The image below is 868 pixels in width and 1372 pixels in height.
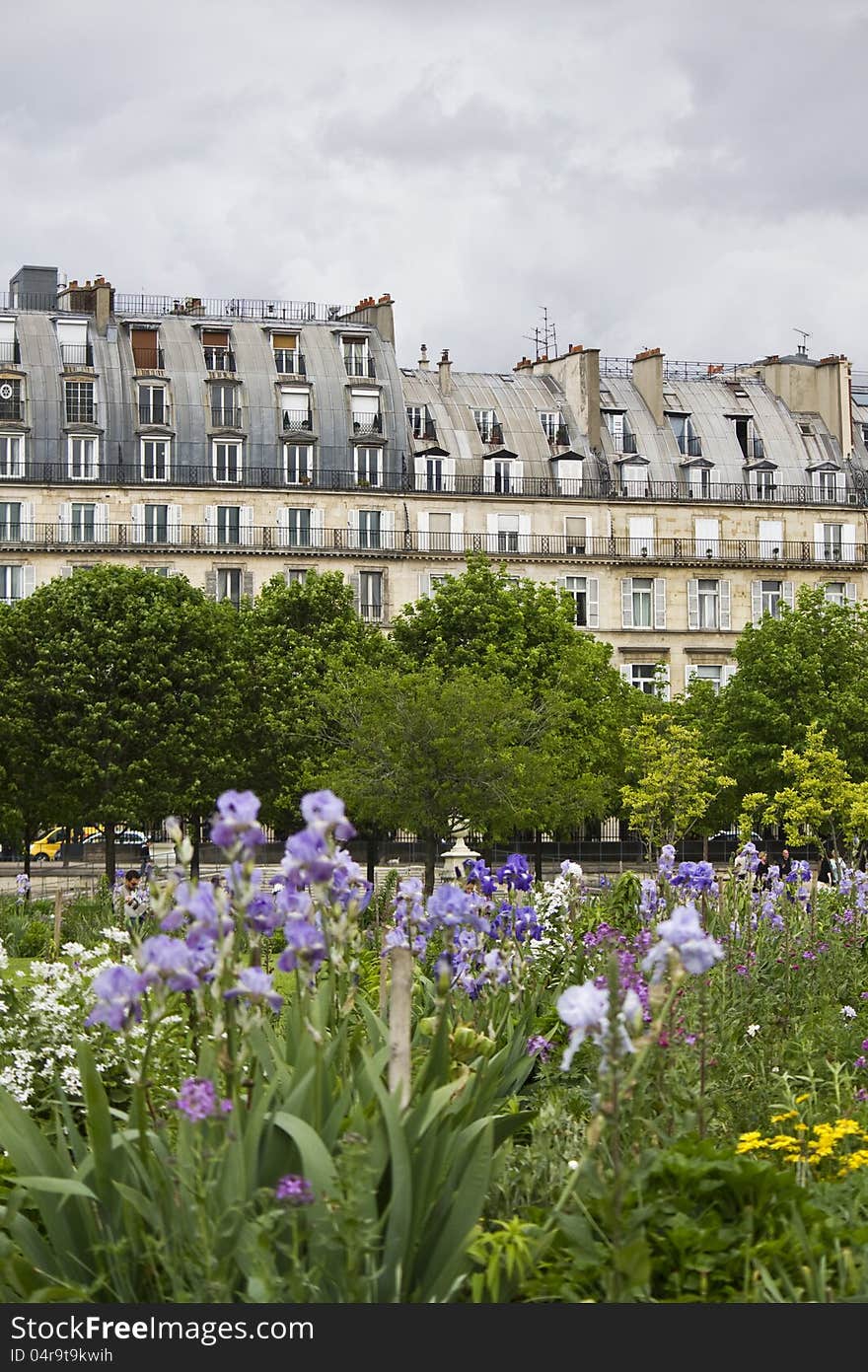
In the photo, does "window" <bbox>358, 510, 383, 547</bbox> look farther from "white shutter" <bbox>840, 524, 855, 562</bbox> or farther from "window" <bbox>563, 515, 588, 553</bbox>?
"white shutter" <bbox>840, 524, 855, 562</bbox>

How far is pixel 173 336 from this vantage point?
64.9 m

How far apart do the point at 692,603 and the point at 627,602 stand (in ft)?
7.80

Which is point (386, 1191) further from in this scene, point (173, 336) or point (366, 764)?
point (173, 336)

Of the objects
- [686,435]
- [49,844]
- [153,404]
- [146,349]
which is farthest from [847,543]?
[49,844]

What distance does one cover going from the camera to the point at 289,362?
65.9 meters

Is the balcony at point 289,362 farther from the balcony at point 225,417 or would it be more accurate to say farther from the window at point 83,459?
the window at point 83,459

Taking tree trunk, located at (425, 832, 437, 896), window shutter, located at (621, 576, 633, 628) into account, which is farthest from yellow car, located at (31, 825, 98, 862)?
tree trunk, located at (425, 832, 437, 896)

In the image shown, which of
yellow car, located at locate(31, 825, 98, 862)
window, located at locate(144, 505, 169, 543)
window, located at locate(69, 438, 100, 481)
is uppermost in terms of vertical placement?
window, located at locate(69, 438, 100, 481)

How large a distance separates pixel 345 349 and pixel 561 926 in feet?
182

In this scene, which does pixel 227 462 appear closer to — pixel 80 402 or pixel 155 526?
pixel 155 526

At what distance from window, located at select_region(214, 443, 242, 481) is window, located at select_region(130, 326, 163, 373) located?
3455 millimetres

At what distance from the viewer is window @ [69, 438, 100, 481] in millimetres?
62531

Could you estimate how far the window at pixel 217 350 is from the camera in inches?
2562

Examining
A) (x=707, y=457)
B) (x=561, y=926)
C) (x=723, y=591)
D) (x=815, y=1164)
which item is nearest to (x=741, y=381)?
(x=707, y=457)
